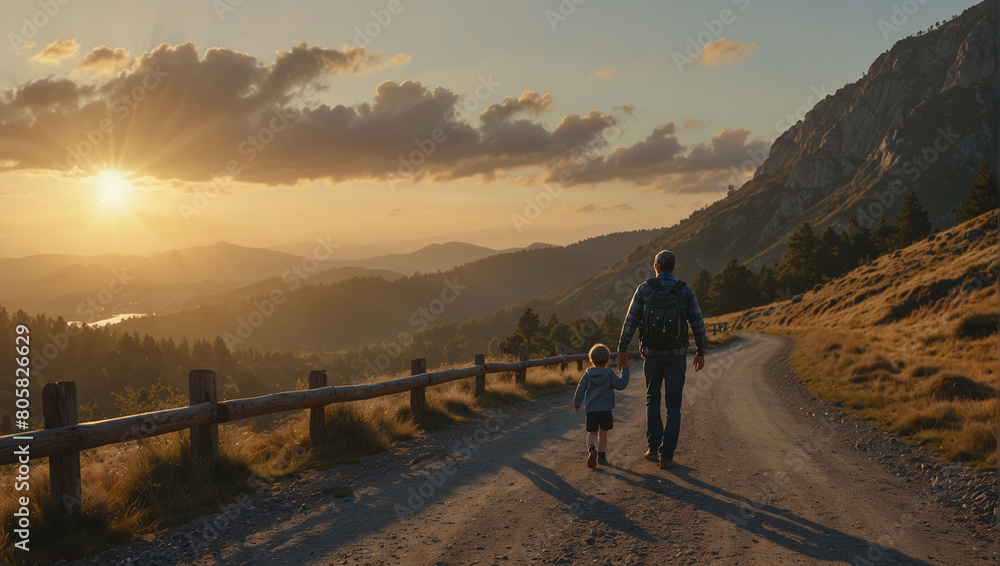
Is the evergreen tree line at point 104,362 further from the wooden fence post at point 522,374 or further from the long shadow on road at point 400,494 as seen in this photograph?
the long shadow on road at point 400,494

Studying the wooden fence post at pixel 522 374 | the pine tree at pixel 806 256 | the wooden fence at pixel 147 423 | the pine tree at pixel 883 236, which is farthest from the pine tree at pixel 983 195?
the wooden fence at pixel 147 423

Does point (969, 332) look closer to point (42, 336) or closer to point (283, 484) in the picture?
point (283, 484)

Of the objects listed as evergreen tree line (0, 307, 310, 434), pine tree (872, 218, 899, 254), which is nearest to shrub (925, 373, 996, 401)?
pine tree (872, 218, 899, 254)

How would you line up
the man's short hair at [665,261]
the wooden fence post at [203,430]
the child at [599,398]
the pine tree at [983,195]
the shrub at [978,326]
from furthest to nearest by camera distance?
1. the pine tree at [983,195]
2. the shrub at [978,326]
3. the child at [599,398]
4. the man's short hair at [665,261]
5. the wooden fence post at [203,430]

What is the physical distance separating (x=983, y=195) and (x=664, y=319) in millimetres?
71307

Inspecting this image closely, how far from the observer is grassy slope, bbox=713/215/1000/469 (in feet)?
28.2

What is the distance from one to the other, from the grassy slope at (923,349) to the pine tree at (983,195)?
56.2ft

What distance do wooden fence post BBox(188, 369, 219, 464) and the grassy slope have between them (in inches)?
363

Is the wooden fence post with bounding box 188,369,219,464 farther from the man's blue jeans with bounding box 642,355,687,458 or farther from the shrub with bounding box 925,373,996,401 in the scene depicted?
the shrub with bounding box 925,373,996,401

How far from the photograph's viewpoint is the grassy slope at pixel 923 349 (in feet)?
28.2

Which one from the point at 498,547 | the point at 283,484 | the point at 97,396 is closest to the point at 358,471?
the point at 283,484

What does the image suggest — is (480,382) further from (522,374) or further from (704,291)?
(704,291)

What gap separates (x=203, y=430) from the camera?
6.40m

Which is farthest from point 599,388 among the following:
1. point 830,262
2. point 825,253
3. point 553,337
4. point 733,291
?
point 733,291
